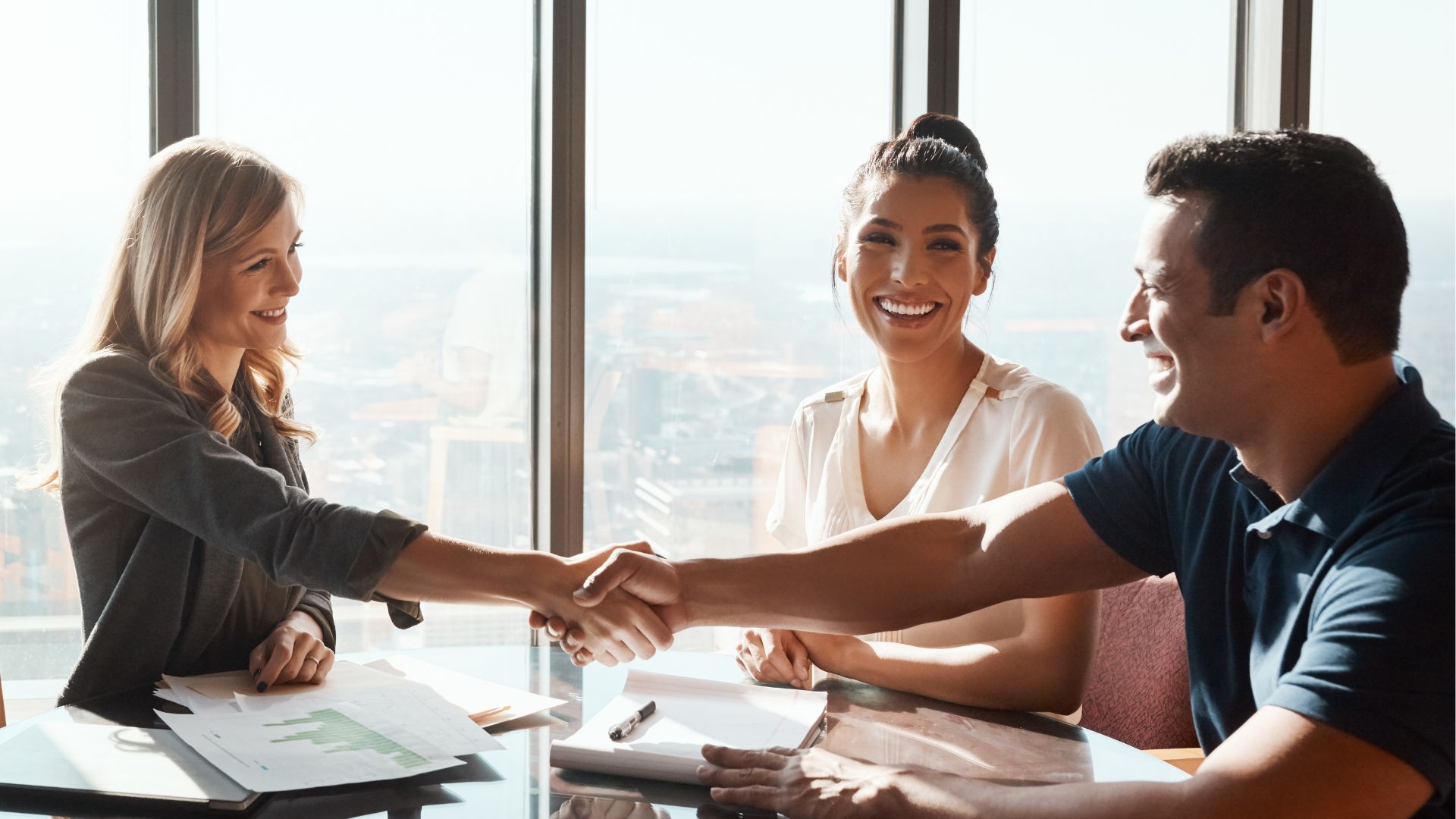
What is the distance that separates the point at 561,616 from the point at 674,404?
46.5 inches

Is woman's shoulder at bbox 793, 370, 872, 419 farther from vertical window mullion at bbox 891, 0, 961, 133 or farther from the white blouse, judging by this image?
vertical window mullion at bbox 891, 0, 961, 133

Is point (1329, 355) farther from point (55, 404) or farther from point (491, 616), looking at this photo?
point (491, 616)

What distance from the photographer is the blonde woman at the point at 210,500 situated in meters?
1.69

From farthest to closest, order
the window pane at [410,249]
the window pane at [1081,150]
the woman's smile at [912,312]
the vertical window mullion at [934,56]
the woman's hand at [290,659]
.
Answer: the window pane at [1081,150], the vertical window mullion at [934,56], the window pane at [410,249], the woman's smile at [912,312], the woman's hand at [290,659]

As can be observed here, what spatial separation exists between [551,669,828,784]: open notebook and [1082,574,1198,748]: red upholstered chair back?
0.89 metres

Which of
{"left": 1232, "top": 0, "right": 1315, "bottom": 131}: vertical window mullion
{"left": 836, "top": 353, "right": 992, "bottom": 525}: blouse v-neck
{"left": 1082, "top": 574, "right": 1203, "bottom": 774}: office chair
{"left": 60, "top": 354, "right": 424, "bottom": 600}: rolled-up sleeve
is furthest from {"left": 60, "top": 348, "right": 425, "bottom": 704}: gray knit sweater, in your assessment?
{"left": 1232, "top": 0, "right": 1315, "bottom": 131}: vertical window mullion

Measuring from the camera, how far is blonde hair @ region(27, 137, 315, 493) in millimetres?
1860

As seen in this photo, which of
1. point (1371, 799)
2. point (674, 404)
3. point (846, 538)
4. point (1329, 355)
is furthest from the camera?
point (674, 404)

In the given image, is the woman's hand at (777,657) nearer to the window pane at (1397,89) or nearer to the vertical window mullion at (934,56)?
the vertical window mullion at (934,56)

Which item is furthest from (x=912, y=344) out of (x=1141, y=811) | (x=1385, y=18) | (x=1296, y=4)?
(x=1385, y=18)

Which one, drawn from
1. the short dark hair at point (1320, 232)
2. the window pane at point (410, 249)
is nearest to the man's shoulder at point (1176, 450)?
the short dark hair at point (1320, 232)

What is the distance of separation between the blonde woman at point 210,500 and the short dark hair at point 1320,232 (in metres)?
0.98

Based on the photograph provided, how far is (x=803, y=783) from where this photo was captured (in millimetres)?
1235

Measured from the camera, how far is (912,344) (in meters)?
2.13
